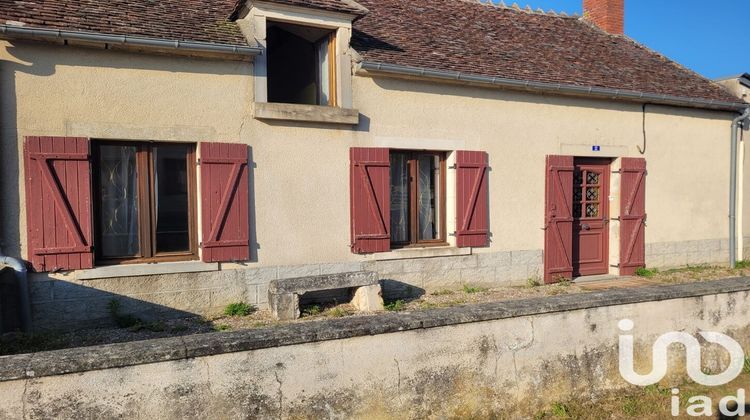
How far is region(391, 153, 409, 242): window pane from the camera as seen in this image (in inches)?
304

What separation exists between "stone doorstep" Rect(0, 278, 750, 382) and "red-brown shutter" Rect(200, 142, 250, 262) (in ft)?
10.6

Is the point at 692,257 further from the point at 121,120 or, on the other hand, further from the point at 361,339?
the point at 121,120

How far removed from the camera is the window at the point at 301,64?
724 cm

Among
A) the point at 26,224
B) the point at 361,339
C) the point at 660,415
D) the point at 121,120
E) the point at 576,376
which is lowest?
the point at 660,415

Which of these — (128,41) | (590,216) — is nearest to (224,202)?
(128,41)

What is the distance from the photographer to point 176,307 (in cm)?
630

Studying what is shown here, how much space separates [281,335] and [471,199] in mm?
5065

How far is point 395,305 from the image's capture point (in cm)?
693

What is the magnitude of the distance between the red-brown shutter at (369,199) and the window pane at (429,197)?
30.3 inches

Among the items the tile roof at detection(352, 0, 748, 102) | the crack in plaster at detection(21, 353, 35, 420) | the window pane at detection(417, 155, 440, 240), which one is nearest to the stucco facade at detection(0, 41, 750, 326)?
the window pane at detection(417, 155, 440, 240)

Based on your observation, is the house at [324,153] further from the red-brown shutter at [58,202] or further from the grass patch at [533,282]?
the grass patch at [533,282]

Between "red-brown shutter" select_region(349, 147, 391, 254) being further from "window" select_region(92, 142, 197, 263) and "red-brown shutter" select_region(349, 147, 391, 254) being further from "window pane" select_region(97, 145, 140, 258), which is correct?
"window pane" select_region(97, 145, 140, 258)

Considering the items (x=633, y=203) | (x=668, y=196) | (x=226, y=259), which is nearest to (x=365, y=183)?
(x=226, y=259)

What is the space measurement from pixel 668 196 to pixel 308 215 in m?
6.62
